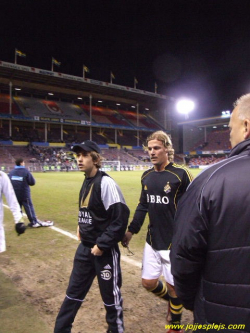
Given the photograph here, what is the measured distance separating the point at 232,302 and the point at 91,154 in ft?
6.50

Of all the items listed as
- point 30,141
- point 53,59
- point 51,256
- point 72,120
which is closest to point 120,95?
point 72,120

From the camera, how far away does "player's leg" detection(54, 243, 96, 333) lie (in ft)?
8.21

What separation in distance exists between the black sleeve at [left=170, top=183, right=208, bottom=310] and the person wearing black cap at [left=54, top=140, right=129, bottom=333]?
1111mm

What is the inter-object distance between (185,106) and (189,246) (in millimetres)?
65244

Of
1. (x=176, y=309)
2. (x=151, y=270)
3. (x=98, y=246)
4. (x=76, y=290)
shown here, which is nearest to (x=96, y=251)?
(x=98, y=246)

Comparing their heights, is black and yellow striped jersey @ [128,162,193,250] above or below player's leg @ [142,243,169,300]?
above

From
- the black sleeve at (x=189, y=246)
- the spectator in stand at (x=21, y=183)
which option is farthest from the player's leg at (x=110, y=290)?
the spectator in stand at (x=21, y=183)

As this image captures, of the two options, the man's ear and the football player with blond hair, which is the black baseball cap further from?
the man's ear

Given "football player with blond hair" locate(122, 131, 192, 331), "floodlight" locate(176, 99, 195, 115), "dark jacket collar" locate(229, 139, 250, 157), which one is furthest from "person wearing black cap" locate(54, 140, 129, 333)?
"floodlight" locate(176, 99, 195, 115)

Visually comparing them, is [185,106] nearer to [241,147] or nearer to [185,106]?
[185,106]

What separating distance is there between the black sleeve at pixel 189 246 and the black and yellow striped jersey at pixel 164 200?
1.46m

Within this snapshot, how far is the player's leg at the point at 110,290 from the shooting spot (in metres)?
2.47

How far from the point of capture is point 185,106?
63.0 metres

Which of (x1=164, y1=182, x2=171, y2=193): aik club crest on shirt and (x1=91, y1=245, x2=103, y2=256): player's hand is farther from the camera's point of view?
(x1=164, y1=182, x2=171, y2=193): aik club crest on shirt
